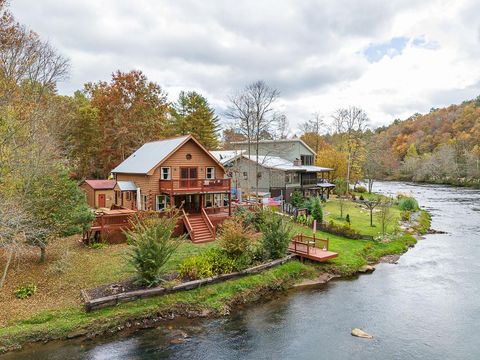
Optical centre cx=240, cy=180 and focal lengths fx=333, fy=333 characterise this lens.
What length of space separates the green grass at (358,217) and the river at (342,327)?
7.35 meters

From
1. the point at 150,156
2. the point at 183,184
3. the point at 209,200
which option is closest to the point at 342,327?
the point at 183,184

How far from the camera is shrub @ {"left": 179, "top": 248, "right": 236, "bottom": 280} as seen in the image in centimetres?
1709

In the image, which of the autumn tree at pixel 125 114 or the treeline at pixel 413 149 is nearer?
the autumn tree at pixel 125 114

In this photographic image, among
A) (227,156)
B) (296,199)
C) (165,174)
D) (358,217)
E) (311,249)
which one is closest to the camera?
(311,249)

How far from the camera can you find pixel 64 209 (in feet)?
57.9

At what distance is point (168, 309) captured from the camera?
1500cm

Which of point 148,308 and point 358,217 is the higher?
point 358,217

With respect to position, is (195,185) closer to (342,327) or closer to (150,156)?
(150,156)

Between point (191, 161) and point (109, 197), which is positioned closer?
point (191, 161)

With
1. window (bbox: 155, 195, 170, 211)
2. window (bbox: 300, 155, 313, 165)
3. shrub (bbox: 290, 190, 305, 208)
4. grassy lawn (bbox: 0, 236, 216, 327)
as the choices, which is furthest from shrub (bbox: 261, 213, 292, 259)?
window (bbox: 300, 155, 313, 165)

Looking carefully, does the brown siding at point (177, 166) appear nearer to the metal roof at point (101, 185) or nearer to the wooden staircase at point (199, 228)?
the wooden staircase at point (199, 228)

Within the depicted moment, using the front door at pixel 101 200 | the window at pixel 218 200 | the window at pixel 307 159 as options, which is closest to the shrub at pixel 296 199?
the window at pixel 307 159

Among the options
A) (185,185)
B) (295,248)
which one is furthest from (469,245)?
(185,185)

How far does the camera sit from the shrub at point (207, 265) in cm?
1709
